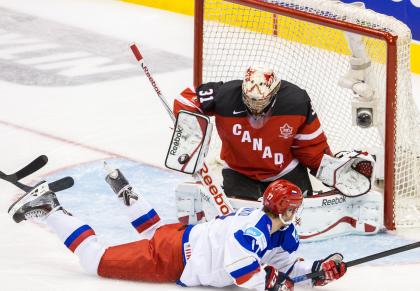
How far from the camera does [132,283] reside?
13.0 ft

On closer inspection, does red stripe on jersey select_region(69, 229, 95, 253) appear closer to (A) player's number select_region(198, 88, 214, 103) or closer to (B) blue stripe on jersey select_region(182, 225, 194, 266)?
(B) blue stripe on jersey select_region(182, 225, 194, 266)

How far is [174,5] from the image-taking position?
27.6 feet

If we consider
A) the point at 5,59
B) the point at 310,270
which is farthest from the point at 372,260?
the point at 5,59

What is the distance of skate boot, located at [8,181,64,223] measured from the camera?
410 centimetres

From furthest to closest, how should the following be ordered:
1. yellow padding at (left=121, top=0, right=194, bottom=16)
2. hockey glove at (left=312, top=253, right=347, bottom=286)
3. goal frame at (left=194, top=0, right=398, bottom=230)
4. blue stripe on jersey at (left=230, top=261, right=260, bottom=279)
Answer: yellow padding at (left=121, top=0, right=194, bottom=16) → goal frame at (left=194, top=0, right=398, bottom=230) → hockey glove at (left=312, top=253, right=347, bottom=286) → blue stripe on jersey at (left=230, top=261, right=260, bottom=279)

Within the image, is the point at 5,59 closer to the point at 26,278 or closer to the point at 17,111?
the point at 17,111

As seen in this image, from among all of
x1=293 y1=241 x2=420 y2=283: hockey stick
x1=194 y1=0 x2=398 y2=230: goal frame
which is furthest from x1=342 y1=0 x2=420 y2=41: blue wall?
x1=293 y1=241 x2=420 y2=283: hockey stick

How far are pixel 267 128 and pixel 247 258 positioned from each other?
97 cm

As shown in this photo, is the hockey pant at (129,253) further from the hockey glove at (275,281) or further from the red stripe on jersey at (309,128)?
the red stripe on jersey at (309,128)

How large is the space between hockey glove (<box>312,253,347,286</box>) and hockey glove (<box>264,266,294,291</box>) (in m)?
0.15

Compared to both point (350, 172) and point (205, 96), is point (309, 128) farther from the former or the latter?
point (205, 96)

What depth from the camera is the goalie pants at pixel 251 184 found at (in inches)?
184

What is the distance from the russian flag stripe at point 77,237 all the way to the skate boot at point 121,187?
270 millimetres

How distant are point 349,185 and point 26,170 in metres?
1.26
